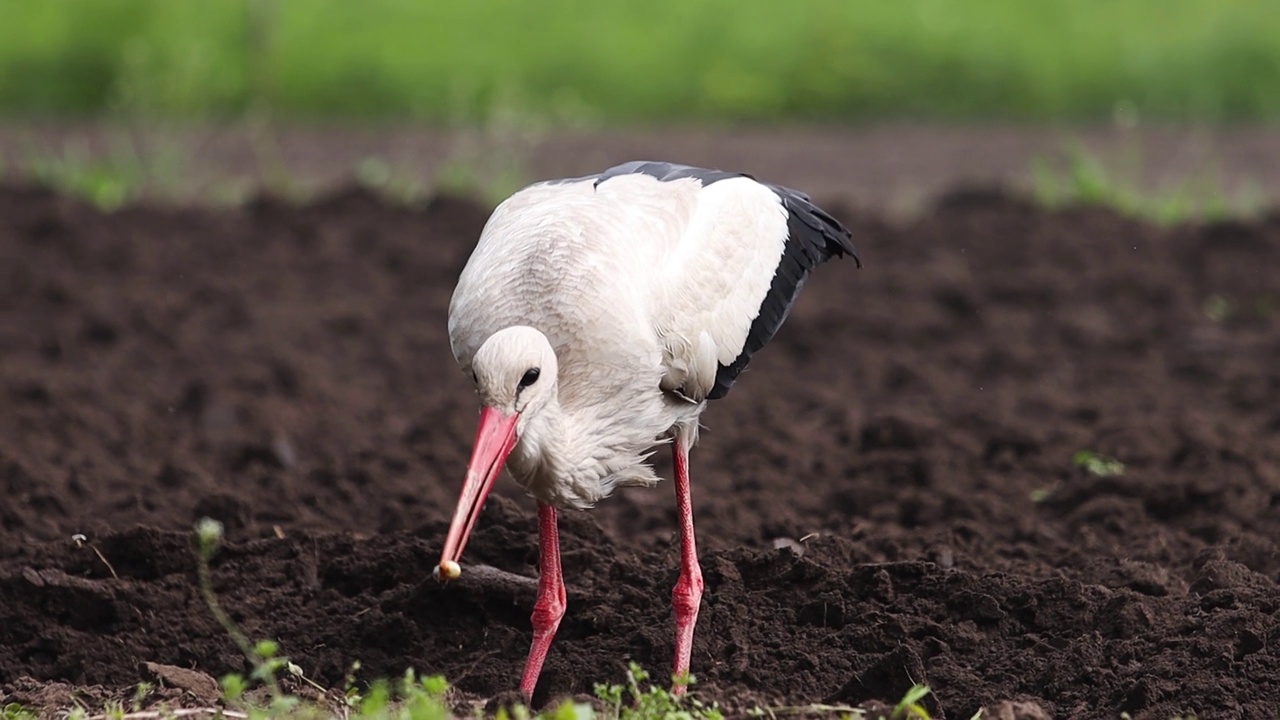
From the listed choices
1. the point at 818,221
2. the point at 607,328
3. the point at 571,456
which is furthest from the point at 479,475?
the point at 818,221

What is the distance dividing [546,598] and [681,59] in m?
11.1

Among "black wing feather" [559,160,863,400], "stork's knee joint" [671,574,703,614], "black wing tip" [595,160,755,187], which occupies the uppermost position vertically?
"black wing tip" [595,160,755,187]

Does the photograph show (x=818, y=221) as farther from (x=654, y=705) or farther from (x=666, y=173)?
(x=654, y=705)

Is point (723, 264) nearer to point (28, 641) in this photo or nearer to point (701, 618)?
point (701, 618)

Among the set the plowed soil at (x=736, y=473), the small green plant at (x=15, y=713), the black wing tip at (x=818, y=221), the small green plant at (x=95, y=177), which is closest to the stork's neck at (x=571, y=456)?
the plowed soil at (x=736, y=473)

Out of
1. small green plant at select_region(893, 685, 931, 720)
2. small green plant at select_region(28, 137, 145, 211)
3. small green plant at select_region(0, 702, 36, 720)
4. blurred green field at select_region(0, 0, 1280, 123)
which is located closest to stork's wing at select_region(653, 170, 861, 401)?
small green plant at select_region(893, 685, 931, 720)

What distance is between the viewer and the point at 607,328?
160 inches

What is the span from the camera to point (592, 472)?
4062 millimetres

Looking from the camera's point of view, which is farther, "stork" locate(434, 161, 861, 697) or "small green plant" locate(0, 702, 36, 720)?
"small green plant" locate(0, 702, 36, 720)

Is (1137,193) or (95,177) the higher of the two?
(1137,193)

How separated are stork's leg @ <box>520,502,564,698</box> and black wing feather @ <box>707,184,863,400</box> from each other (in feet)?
1.83

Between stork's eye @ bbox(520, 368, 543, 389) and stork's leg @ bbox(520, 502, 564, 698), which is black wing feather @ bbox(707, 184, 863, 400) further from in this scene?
stork's eye @ bbox(520, 368, 543, 389)

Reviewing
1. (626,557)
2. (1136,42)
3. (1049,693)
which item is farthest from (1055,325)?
(1136,42)

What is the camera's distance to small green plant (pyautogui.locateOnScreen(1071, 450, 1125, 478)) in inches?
252
